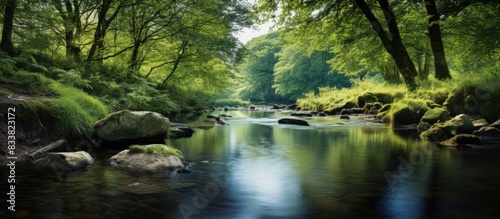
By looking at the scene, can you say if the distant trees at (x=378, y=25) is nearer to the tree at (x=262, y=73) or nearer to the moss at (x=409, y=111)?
the moss at (x=409, y=111)

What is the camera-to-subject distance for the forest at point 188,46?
11211 millimetres

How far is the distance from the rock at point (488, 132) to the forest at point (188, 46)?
1.60 metres

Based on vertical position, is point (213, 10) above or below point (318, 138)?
above

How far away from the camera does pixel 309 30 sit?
816 inches

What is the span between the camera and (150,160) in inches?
270

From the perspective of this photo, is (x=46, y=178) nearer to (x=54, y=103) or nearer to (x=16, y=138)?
(x=16, y=138)

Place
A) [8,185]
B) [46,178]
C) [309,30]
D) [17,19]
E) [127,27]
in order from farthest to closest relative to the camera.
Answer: [309,30], [127,27], [17,19], [46,178], [8,185]

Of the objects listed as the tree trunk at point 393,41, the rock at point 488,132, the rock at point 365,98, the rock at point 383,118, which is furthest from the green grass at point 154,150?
the rock at point 365,98

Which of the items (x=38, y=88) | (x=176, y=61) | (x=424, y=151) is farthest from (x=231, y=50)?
(x=424, y=151)

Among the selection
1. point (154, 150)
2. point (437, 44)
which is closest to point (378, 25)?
point (437, 44)

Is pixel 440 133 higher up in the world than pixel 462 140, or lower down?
higher up

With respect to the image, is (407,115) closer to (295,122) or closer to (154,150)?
(295,122)

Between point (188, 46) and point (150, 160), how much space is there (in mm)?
16401

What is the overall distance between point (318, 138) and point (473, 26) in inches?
485
